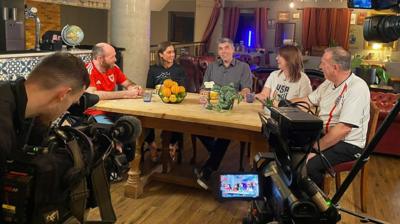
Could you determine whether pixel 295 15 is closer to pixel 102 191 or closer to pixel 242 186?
pixel 242 186

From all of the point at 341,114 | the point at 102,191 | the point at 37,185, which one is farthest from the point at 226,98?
the point at 37,185

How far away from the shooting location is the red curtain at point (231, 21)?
33.5ft

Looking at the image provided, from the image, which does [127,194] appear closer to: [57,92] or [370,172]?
[57,92]

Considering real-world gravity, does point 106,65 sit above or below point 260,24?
below

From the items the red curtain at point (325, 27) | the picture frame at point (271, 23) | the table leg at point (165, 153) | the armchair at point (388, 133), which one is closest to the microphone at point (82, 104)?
the table leg at point (165, 153)

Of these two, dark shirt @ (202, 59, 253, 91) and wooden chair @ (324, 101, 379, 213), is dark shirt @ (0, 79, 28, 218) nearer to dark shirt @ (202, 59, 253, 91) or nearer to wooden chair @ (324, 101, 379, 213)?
wooden chair @ (324, 101, 379, 213)

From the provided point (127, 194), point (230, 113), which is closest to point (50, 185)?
point (230, 113)

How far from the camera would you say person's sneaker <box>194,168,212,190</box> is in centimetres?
321

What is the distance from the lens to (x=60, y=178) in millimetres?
1054

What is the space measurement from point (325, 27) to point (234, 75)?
252 inches

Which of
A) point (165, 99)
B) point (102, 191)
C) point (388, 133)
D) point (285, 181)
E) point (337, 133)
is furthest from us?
point (388, 133)

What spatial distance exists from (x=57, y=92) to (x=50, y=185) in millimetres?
334

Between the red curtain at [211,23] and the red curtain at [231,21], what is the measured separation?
24cm

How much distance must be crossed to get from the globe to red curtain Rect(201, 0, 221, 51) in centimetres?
653
